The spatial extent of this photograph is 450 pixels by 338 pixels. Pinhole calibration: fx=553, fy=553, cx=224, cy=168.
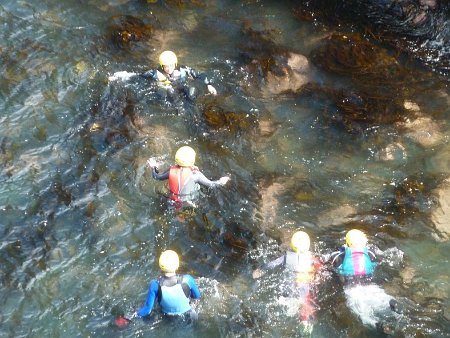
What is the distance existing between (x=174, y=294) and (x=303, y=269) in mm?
2376

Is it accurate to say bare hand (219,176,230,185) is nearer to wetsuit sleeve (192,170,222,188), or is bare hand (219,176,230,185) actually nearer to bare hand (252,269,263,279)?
wetsuit sleeve (192,170,222,188)

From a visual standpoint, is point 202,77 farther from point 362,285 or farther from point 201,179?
point 362,285

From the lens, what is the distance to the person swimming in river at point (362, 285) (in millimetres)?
10000

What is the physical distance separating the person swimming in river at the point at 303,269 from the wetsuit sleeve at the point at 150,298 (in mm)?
2313

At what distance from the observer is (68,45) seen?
15391 mm

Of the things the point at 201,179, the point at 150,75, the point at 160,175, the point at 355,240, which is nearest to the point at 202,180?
the point at 201,179

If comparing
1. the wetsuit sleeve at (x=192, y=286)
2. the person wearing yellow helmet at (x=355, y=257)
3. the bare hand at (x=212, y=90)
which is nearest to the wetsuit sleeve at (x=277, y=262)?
the person wearing yellow helmet at (x=355, y=257)

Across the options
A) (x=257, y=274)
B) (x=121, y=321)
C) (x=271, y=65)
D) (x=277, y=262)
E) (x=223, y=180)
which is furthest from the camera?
(x=271, y=65)

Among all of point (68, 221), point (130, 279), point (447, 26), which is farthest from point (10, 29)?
point (447, 26)

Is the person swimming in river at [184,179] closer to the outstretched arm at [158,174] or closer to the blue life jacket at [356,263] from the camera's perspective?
the outstretched arm at [158,174]

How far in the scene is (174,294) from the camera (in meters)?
9.38

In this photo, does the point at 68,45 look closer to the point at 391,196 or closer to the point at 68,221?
the point at 68,221

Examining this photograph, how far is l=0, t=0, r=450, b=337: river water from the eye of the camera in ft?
33.7

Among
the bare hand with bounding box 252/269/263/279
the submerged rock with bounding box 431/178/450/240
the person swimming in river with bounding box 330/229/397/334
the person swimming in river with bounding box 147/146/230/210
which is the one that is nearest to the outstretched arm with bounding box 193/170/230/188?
the person swimming in river with bounding box 147/146/230/210
